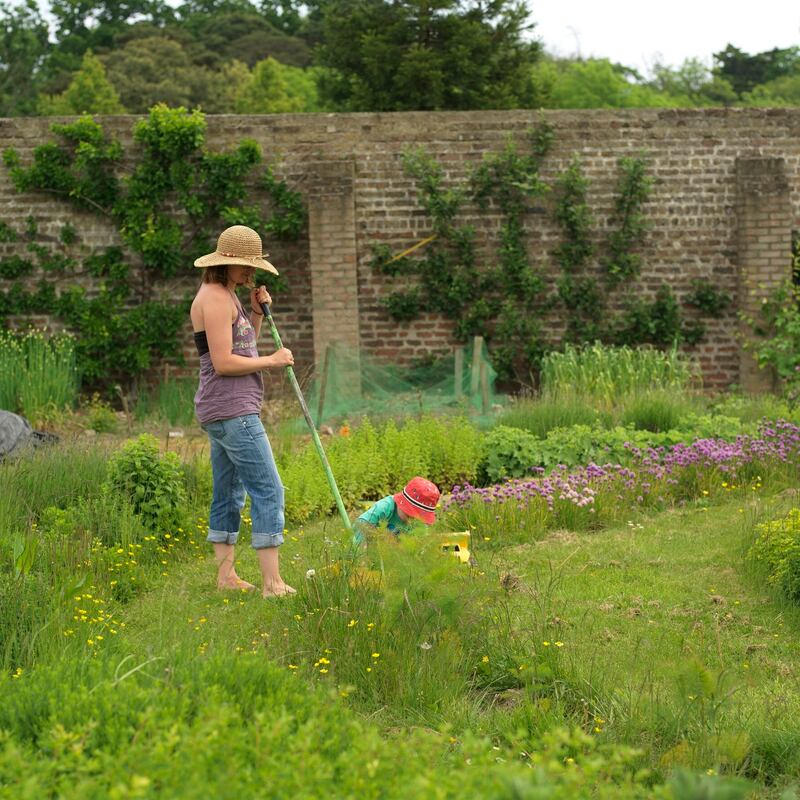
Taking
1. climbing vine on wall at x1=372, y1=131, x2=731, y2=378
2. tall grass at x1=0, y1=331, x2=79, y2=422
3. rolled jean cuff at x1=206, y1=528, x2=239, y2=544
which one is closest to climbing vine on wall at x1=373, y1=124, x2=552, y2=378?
A: climbing vine on wall at x1=372, y1=131, x2=731, y2=378

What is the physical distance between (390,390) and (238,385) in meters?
6.22

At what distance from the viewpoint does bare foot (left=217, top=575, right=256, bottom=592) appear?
6062 millimetres

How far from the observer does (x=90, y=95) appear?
3138 centimetres

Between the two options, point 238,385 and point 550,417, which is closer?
point 238,385

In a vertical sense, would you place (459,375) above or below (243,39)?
below

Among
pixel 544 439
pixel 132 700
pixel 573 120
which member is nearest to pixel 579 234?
pixel 573 120

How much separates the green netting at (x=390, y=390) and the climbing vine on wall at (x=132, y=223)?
2182mm

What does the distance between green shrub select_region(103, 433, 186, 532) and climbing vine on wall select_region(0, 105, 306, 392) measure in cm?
643

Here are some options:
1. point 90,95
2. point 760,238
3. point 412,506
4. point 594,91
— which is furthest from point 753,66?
point 412,506

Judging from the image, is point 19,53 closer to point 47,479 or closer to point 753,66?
point 753,66

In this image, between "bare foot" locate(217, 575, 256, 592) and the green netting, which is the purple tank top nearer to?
"bare foot" locate(217, 575, 256, 592)

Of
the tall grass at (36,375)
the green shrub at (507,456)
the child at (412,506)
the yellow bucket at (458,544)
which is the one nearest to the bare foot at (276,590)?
the child at (412,506)

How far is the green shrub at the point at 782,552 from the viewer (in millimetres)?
5656

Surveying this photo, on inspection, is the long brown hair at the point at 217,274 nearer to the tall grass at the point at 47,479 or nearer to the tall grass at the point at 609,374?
the tall grass at the point at 47,479
